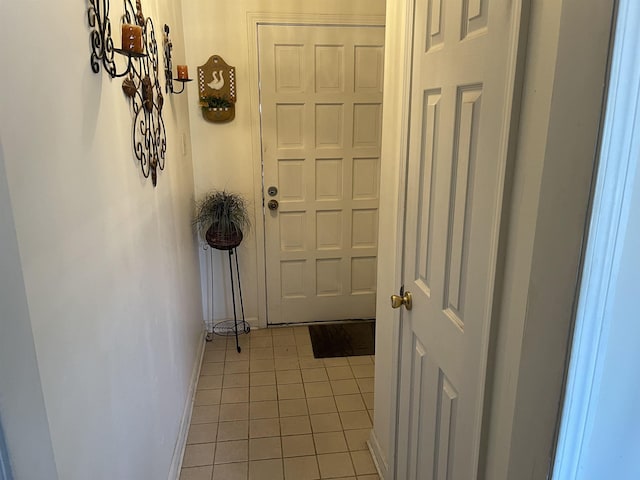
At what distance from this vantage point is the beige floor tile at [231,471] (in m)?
2.08

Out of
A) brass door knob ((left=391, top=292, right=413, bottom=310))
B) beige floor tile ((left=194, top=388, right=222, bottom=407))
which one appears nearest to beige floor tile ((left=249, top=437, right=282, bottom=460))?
beige floor tile ((left=194, top=388, right=222, bottom=407))

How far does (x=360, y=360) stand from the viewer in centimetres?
308

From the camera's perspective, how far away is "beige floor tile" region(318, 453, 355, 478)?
2.10 meters

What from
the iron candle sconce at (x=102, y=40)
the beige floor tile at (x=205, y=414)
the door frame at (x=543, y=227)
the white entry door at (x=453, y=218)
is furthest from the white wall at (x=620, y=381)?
the beige floor tile at (x=205, y=414)

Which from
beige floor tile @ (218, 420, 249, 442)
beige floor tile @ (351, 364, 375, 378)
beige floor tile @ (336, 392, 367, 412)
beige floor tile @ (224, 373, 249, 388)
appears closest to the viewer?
beige floor tile @ (218, 420, 249, 442)

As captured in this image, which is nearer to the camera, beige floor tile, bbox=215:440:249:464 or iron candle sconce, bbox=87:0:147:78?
iron candle sconce, bbox=87:0:147:78

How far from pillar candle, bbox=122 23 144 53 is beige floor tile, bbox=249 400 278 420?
186 cm

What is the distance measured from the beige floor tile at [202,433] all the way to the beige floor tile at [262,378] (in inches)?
16.6

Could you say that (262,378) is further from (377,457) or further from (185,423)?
(377,457)

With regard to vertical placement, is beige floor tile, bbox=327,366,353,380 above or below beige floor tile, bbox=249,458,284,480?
above

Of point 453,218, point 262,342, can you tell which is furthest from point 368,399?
point 453,218

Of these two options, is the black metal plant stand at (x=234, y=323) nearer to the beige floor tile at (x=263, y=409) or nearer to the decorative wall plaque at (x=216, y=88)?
the beige floor tile at (x=263, y=409)

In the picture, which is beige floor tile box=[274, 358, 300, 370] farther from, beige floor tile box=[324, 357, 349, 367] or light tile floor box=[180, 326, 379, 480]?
beige floor tile box=[324, 357, 349, 367]

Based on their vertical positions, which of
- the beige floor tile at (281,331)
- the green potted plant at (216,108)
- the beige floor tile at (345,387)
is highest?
the green potted plant at (216,108)
